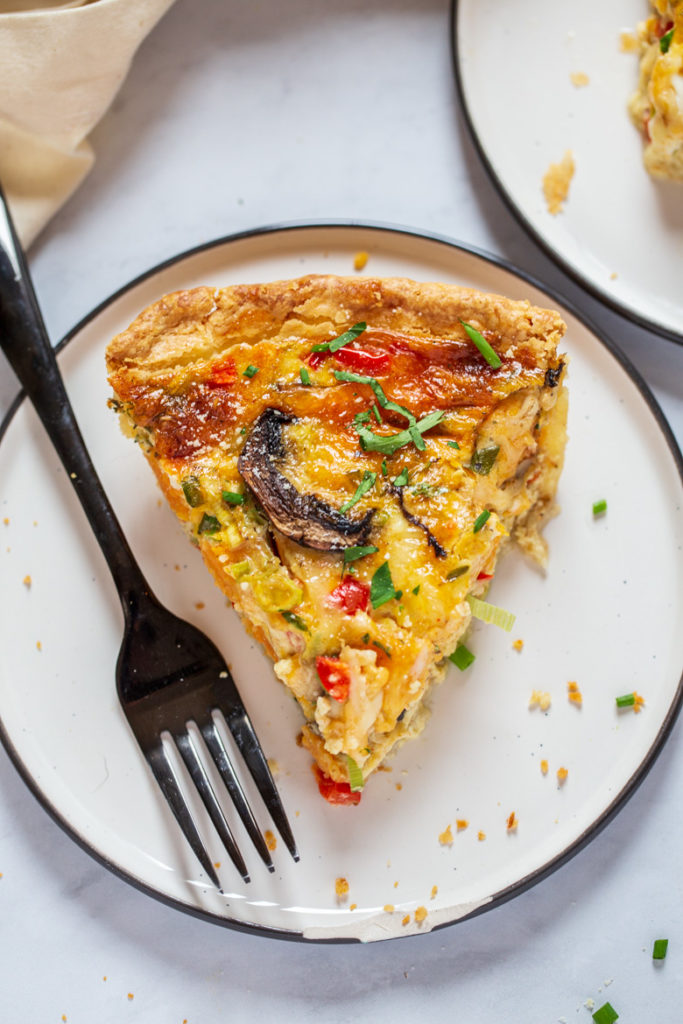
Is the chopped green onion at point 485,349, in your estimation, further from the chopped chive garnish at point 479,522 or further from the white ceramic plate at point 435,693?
the white ceramic plate at point 435,693

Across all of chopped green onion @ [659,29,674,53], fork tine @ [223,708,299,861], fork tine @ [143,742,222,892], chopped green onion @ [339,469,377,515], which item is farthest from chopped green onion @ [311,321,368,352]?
chopped green onion @ [659,29,674,53]

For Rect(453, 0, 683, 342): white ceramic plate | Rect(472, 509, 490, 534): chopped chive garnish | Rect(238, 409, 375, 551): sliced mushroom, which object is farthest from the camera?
Rect(453, 0, 683, 342): white ceramic plate

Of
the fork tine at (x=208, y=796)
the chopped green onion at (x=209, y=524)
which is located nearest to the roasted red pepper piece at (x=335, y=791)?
the fork tine at (x=208, y=796)

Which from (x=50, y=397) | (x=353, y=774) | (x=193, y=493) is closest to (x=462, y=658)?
(x=353, y=774)

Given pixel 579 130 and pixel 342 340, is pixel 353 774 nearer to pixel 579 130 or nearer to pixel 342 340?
pixel 342 340

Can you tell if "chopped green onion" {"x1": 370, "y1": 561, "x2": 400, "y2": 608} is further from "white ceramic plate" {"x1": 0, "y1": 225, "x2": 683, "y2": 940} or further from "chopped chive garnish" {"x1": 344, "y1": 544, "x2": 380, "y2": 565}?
"white ceramic plate" {"x1": 0, "y1": 225, "x2": 683, "y2": 940}

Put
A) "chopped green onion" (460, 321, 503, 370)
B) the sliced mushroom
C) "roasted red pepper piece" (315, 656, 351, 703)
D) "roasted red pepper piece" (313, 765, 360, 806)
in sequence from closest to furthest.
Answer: "roasted red pepper piece" (315, 656, 351, 703), the sliced mushroom, "chopped green onion" (460, 321, 503, 370), "roasted red pepper piece" (313, 765, 360, 806)

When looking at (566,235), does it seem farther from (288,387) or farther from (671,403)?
(288,387)
